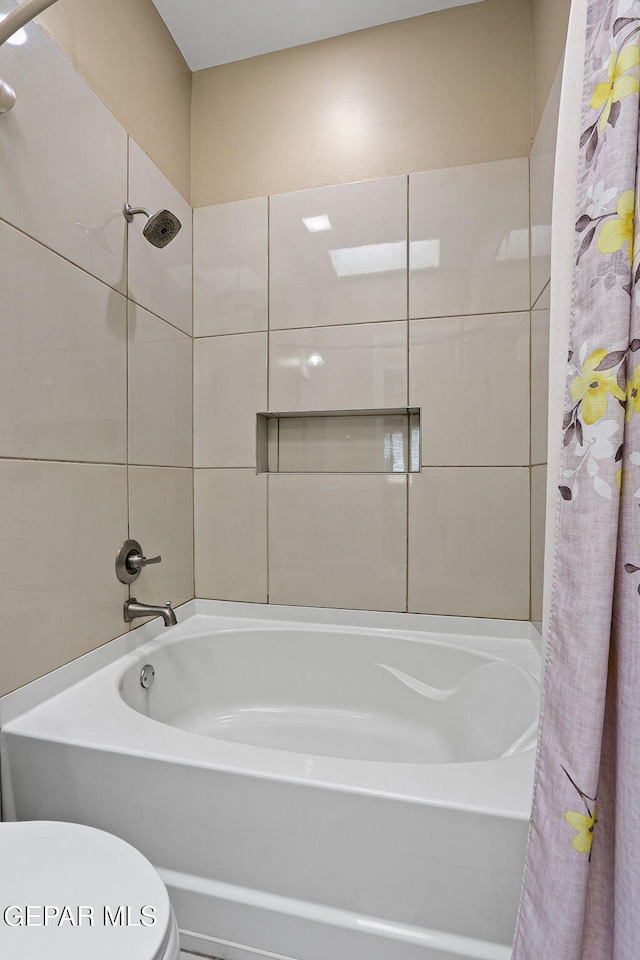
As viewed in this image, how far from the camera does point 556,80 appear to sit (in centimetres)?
132

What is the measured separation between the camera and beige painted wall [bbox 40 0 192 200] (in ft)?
4.44

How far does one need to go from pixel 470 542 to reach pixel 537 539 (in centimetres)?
22

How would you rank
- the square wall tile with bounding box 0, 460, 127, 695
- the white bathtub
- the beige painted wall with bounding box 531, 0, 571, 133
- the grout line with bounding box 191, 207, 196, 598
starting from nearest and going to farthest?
1. the white bathtub
2. the square wall tile with bounding box 0, 460, 127, 695
3. the beige painted wall with bounding box 531, 0, 571, 133
4. the grout line with bounding box 191, 207, 196, 598

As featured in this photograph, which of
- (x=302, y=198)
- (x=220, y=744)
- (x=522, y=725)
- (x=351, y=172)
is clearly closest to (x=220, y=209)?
(x=302, y=198)

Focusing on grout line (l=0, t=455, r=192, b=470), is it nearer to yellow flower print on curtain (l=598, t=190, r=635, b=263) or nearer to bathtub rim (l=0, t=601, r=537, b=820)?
bathtub rim (l=0, t=601, r=537, b=820)

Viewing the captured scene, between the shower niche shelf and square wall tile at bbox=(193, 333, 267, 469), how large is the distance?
0.06 metres

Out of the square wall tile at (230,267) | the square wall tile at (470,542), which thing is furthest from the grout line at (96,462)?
the square wall tile at (470,542)

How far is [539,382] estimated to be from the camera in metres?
1.52

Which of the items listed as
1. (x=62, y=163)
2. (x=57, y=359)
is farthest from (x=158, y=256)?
(x=57, y=359)

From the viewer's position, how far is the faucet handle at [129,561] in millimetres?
1487

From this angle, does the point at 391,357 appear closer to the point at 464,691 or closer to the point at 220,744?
the point at 464,691

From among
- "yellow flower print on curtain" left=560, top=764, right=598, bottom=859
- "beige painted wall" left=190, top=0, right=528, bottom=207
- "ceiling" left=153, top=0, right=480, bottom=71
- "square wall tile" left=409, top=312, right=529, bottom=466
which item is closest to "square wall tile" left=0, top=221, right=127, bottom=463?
"beige painted wall" left=190, top=0, right=528, bottom=207

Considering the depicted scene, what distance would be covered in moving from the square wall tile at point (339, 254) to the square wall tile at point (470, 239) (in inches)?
2.3

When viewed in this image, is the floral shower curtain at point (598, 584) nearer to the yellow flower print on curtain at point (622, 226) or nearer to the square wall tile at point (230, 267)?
the yellow flower print on curtain at point (622, 226)
